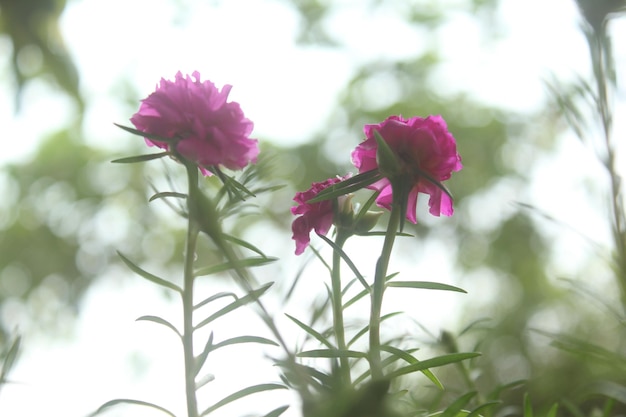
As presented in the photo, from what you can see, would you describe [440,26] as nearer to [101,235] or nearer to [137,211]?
[137,211]

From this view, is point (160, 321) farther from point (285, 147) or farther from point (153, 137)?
point (285, 147)

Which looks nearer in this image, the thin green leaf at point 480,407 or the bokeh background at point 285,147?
the thin green leaf at point 480,407

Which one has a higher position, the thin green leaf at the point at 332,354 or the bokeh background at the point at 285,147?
the bokeh background at the point at 285,147

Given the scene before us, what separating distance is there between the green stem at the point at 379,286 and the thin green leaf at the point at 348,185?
0.06 ft

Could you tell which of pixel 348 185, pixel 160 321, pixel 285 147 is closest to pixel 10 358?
pixel 160 321

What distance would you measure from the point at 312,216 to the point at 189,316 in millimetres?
84

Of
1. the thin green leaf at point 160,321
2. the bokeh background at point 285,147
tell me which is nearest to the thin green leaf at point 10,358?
the thin green leaf at point 160,321

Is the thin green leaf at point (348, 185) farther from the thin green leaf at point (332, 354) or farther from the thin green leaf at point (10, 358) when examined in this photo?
the thin green leaf at point (10, 358)

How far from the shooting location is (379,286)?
0.33 metres

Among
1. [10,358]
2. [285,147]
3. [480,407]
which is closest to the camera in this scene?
[480,407]

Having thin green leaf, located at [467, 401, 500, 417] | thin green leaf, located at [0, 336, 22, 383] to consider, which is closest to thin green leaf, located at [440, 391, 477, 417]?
thin green leaf, located at [467, 401, 500, 417]

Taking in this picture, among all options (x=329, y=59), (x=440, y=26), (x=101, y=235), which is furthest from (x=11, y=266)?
Answer: (x=440, y=26)

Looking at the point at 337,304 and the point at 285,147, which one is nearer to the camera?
the point at 337,304

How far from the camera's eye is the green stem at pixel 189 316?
0.32 metres
